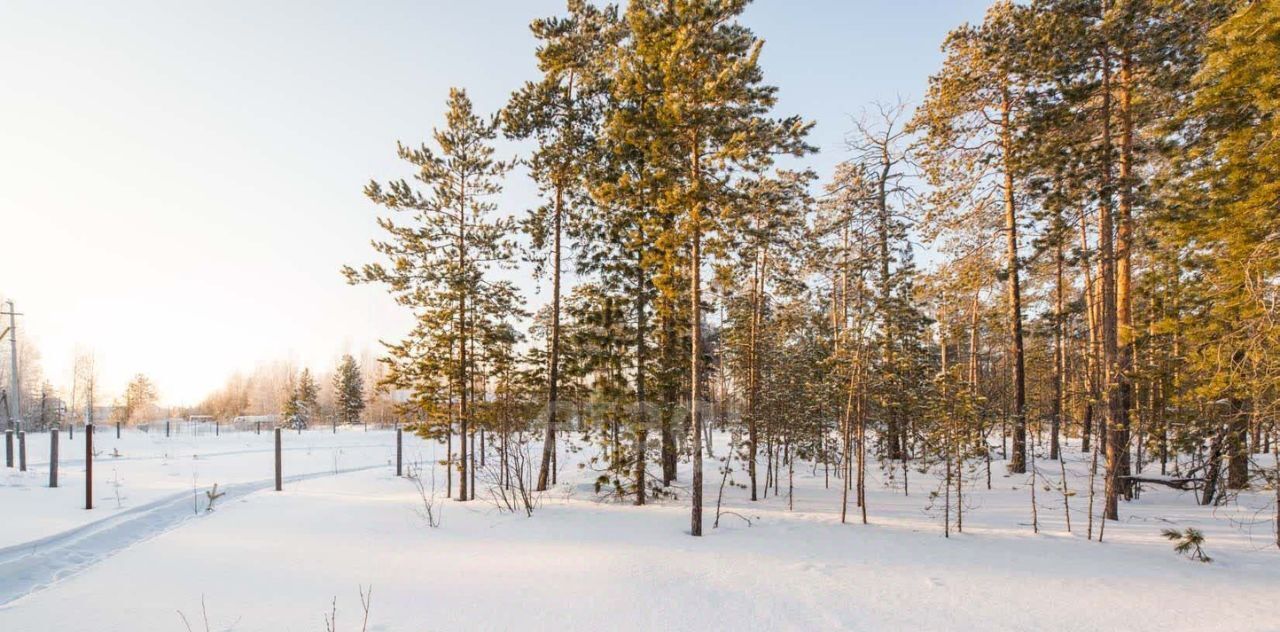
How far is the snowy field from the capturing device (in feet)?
15.7

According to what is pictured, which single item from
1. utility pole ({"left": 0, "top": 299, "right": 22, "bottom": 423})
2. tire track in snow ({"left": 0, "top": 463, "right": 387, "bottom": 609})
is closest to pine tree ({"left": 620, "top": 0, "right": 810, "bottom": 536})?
tire track in snow ({"left": 0, "top": 463, "right": 387, "bottom": 609})

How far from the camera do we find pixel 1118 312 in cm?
955

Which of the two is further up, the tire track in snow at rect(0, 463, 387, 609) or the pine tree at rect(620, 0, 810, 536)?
the pine tree at rect(620, 0, 810, 536)

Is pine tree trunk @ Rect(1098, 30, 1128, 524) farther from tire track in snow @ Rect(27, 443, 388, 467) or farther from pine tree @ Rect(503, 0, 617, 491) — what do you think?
tire track in snow @ Rect(27, 443, 388, 467)

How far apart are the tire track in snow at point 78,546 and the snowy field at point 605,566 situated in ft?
0.12

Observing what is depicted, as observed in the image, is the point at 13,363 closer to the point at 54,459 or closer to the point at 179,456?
the point at 179,456

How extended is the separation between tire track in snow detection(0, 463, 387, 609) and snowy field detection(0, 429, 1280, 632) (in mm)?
36

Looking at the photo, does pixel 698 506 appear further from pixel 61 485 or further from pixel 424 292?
pixel 61 485

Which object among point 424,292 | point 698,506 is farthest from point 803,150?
point 424,292

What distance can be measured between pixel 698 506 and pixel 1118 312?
8.82 metres

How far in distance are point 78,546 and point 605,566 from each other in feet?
24.0

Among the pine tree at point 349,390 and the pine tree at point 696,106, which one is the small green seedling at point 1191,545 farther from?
the pine tree at point 349,390

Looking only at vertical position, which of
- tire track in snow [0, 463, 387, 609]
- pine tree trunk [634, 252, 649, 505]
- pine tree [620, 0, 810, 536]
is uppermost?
pine tree [620, 0, 810, 536]

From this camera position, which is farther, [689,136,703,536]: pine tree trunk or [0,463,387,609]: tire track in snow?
[689,136,703,536]: pine tree trunk
